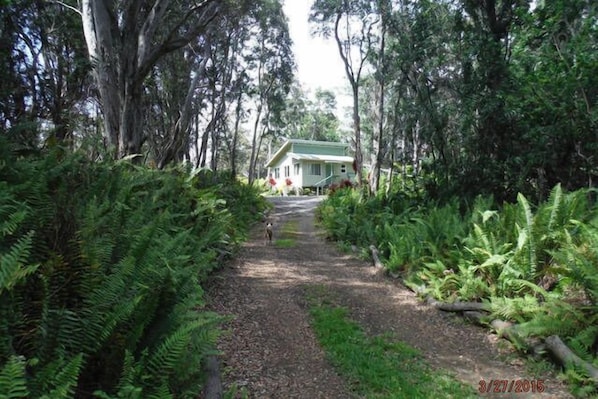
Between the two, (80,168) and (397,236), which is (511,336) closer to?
(397,236)

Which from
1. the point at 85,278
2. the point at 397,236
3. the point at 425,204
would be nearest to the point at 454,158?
the point at 425,204

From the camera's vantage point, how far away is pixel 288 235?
14305mm

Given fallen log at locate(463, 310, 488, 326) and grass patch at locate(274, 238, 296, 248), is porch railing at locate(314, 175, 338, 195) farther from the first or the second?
fallen log at locate(463, 310, 488, 326)

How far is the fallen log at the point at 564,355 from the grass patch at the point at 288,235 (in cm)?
812

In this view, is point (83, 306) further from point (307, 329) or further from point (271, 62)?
point (271, 62)

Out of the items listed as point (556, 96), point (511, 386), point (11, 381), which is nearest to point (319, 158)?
point (556, 96)

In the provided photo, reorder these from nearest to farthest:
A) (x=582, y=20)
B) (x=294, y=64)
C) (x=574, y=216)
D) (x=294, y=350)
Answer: (x=294, y=350) < (x=574, y=216) < (x=582, y=20) < (x=294, y=64)

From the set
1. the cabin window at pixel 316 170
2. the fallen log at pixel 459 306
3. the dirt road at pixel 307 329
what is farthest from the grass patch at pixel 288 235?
the cabin window at pixel 316 170

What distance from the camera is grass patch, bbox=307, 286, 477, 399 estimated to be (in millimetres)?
4000

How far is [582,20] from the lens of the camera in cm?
818

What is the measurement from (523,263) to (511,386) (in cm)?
218

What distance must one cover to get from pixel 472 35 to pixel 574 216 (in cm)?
661

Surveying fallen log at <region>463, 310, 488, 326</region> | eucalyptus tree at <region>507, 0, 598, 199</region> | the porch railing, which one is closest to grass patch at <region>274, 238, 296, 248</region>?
fallen log at <region>463, 310, 488, 326</region>

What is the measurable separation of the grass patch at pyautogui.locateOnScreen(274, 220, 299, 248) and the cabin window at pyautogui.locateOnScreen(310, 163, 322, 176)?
1966 centimetres
